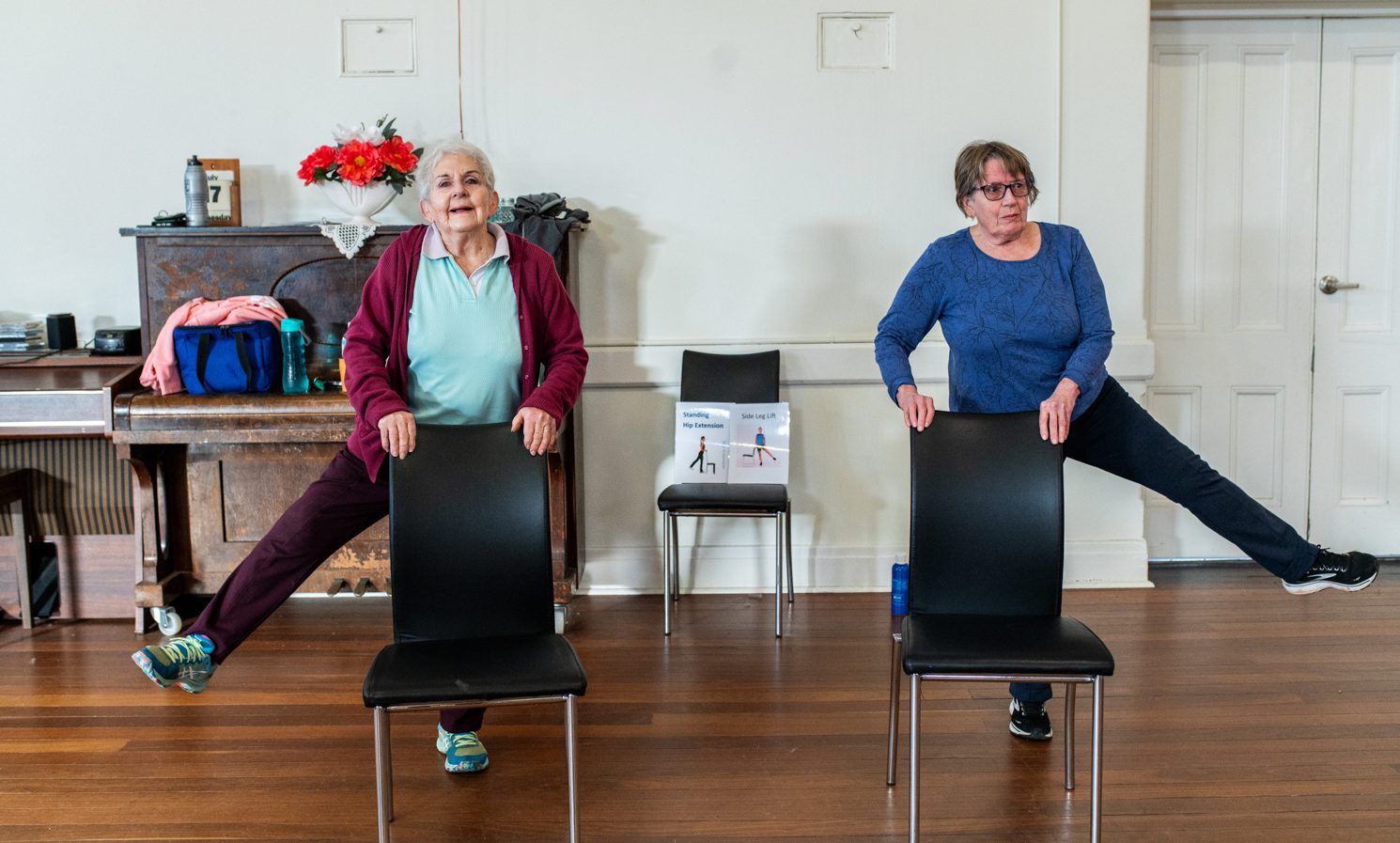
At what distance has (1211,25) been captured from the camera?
4.86 m

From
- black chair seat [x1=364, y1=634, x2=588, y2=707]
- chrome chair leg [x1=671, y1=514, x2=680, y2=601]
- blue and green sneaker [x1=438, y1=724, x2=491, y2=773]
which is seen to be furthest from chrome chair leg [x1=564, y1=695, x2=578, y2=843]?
chrome chair leg [x1=671, y1=514, x2=680, y2=601]

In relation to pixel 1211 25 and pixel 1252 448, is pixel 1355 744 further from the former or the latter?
pixel 1211 25

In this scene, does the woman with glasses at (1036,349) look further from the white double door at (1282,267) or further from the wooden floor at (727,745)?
the white double door at (1282,267)

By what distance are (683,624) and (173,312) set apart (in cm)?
200

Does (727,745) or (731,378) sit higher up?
(731,378)

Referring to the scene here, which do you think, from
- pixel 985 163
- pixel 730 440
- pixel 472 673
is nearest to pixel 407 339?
pixel 472 673

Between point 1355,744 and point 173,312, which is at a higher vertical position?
point 173,312

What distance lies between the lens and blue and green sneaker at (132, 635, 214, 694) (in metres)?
2.64

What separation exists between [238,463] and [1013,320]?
2.72 m

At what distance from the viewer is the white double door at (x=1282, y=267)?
16.0 ft

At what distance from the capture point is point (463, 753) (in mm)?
2898

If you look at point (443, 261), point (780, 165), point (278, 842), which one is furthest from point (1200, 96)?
point (278, 842)

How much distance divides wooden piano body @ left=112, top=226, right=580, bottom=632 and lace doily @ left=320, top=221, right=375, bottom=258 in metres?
0.05

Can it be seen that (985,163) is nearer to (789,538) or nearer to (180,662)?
(789,538)
